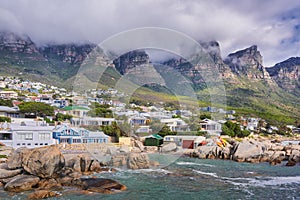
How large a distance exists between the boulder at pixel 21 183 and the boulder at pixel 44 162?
1.37 feet

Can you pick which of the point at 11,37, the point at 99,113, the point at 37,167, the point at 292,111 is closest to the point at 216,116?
the point at 99,113

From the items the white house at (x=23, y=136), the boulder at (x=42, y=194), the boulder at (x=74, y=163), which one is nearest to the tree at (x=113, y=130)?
the white house at (x=23, y=136)

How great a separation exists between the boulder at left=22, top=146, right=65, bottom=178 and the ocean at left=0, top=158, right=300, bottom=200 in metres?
1.68

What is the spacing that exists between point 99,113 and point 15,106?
1317 centimetres

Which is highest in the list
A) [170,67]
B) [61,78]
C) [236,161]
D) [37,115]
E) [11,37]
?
[11,37]

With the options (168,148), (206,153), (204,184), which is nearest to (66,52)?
(168,148)

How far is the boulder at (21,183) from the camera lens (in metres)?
12.0

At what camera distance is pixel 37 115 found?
3806 centimetres

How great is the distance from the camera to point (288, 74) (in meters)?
142

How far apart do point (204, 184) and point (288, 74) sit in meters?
145

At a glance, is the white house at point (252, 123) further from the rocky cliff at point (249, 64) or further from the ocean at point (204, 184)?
the rocky cliff at point (249, 64)

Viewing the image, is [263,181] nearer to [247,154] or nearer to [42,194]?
[247,154]

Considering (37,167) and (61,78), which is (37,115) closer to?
(37,167)

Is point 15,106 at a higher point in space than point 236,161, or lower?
higher
